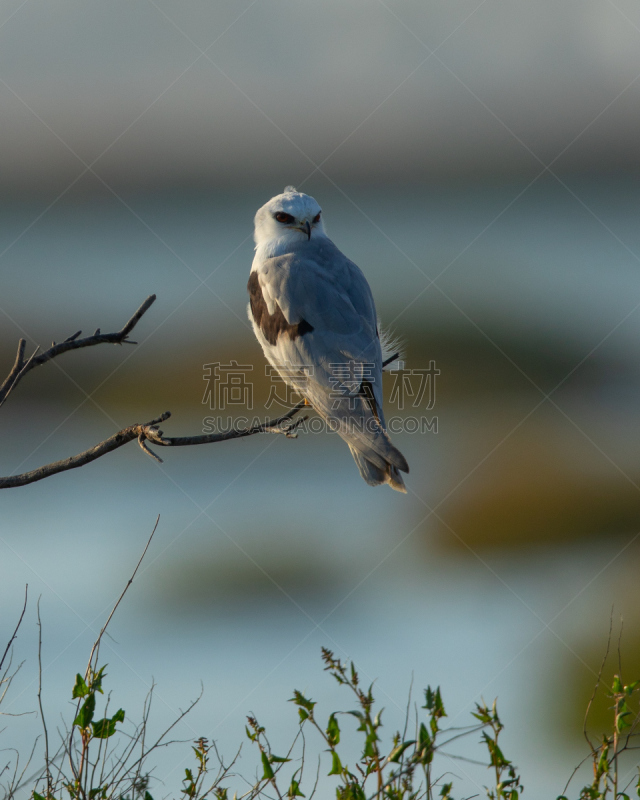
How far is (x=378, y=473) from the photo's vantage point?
351cm

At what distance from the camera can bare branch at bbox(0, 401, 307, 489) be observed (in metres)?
2.26

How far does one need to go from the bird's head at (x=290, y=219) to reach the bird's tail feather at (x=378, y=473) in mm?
1505

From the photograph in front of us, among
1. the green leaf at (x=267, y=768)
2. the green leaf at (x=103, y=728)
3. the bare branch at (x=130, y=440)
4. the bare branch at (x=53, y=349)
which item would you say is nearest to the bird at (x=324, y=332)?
the bare branch at (x=130, y=440)

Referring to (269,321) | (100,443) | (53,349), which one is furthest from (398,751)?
(269,321)

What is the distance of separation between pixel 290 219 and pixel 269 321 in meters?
0.77

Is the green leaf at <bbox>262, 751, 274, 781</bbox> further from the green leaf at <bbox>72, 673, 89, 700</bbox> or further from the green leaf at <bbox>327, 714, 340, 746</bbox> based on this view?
the green leaf at <bbox>72, 673, 89, 700</bbox>

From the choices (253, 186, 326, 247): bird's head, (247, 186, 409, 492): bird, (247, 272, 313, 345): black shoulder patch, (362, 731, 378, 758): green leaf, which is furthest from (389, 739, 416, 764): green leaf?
(253, 186, 326, 247): bird's head

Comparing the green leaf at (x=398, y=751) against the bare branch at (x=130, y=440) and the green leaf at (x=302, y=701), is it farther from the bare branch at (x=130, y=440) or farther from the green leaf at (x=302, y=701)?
the bare branch at (x=130, y=440)

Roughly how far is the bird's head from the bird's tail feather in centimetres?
150

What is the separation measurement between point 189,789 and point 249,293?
275cm

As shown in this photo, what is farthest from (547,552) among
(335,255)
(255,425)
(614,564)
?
(255,425)

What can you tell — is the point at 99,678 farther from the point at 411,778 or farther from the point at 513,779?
the point at 513,779

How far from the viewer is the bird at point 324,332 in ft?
11.6

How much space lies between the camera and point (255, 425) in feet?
9.39
